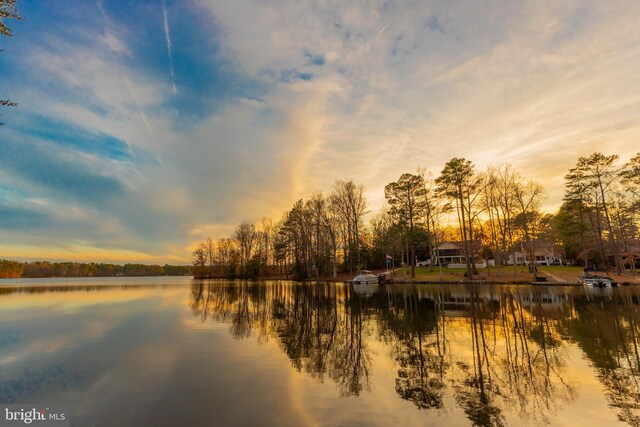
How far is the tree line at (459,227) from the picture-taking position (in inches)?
1727

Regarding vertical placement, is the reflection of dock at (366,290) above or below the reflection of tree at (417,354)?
below

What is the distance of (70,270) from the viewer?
158 meters

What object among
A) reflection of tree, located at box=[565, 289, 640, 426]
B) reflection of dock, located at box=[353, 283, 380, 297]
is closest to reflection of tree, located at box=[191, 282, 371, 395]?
reflection of tree, located at box=[565, 289, 640, 426]

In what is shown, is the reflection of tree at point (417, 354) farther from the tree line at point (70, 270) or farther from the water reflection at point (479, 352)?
the tree line at point (70, 270)

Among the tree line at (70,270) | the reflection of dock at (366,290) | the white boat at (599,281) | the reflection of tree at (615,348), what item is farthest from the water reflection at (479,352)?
the tree line at (70,270)

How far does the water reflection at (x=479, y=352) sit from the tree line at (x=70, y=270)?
148087mm

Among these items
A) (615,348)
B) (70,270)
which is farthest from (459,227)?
(70,270)

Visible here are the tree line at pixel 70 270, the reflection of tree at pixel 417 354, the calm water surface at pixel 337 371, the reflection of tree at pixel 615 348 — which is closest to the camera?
the calm water surface at pixel 337 371

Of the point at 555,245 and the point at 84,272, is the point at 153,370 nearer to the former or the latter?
the point at 555,245

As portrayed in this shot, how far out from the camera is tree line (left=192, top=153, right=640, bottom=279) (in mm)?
43875

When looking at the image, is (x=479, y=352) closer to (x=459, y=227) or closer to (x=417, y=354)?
(x=417, y=354)

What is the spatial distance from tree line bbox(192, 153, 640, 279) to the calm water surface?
3369 centimetres

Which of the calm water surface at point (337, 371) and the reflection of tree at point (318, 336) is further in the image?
the reflection of tree at point (318, 336)

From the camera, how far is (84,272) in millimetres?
163375
